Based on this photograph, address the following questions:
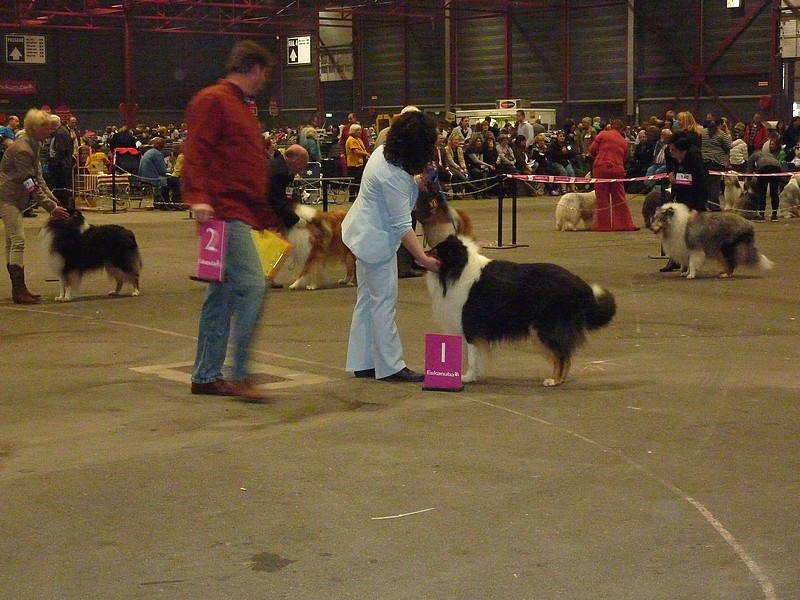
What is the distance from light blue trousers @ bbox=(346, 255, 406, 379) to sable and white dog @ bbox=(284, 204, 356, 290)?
4242 mm

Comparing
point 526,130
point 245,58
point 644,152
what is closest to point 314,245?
point 245,58

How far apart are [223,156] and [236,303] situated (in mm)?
771

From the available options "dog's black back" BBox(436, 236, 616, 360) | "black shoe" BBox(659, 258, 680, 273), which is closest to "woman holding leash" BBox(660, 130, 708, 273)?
"black shoe" BBox(659, 258, 680, 273)

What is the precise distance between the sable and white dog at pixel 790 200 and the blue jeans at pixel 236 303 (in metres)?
15.1

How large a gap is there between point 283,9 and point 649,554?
133ft

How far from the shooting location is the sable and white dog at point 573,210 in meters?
17.2

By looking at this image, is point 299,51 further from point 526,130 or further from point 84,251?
point 84,251

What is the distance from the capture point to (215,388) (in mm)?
6152

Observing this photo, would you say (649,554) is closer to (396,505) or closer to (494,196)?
(396,505)

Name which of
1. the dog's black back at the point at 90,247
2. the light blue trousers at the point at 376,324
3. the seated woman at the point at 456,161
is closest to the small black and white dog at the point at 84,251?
the dog's black back at the point at 90,247

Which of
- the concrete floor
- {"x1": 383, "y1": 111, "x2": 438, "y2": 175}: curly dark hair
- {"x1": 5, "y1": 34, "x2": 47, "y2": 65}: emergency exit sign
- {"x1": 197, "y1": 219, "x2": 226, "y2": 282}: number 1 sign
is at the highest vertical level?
{"x1": 5, "y1": 34, "x2": 47, "y2": 65}: emergency exit sign

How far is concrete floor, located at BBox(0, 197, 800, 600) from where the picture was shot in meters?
3.56

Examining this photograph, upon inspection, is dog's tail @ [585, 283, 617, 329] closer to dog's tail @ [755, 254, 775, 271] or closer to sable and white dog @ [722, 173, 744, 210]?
dog's tail @ [755, 254, 775, 271]

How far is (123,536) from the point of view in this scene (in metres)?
3.90
